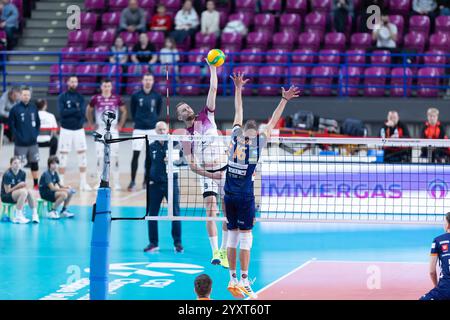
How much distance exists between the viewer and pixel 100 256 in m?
10.1

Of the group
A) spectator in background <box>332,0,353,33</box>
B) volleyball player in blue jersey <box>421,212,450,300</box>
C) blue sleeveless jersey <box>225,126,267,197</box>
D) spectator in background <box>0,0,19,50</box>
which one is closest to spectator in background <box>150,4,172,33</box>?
spectator in background <box>0,0,19,50</box>

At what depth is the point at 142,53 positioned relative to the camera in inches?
974

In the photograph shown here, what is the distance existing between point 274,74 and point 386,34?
3195 mm

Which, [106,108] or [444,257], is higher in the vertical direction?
[106,108]

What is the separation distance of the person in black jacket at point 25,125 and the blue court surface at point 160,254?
2.13m

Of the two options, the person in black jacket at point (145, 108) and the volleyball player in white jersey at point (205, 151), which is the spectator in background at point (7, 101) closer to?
the person in black jacket at point (145, 108)

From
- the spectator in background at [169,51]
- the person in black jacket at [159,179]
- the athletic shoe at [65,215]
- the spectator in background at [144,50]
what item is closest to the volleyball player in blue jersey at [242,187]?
the person in black jacket at [159,179]

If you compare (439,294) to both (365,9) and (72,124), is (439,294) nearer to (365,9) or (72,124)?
(72,124)

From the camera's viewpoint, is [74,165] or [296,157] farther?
[74,165]

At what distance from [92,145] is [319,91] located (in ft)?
19.9

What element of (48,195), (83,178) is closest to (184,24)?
(83,178)

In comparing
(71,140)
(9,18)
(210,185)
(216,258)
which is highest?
(9,18)
